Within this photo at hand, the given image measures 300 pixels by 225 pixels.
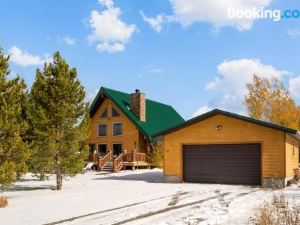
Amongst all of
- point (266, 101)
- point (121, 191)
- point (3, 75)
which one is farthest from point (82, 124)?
point (266, 101)

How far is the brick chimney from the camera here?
41469 millimetres

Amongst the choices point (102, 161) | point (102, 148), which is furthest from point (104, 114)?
point (102, 161)

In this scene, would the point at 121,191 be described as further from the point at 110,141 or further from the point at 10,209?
the point at 110,141

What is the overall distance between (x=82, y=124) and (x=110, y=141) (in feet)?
67.6

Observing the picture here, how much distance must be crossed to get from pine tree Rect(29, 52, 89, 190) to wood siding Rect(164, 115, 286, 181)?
20.7ft

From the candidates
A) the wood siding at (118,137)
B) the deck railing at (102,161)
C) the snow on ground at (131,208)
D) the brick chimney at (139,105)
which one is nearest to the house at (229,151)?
the snow on ground at (131,208)

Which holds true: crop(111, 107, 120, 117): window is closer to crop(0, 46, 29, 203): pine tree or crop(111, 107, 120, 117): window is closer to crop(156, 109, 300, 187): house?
crop(156, 109, 300, 187): house

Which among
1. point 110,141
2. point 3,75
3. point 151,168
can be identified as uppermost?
point 3,75

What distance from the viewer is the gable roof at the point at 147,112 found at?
40.8 m

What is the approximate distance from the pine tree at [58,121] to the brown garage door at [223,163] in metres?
7.17

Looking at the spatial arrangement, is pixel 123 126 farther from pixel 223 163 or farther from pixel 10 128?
pixel 10 128

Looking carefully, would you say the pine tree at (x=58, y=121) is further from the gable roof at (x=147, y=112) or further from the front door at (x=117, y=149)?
the front door at (x=117, y=149)

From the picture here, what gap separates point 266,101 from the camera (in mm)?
49344

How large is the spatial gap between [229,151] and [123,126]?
19.3 m
